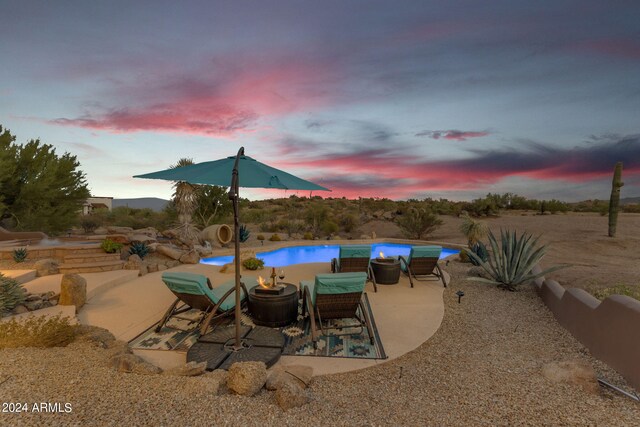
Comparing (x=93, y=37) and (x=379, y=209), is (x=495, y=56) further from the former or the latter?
(x=379, y=209)

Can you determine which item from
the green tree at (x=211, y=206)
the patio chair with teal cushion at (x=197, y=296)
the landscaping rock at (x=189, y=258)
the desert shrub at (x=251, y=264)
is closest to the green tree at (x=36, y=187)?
the green tree at (x=211, y=206)

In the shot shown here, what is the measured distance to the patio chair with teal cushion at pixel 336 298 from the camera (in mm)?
3859

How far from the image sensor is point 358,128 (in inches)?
563

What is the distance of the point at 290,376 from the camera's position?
281cm

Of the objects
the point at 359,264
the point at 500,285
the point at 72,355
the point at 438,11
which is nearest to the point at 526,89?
the point at 438,11

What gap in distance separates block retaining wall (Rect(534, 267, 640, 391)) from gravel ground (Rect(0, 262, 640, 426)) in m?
0.16

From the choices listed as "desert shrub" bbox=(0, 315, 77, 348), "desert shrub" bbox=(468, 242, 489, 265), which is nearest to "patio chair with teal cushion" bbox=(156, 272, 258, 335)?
"desert shrub" bbox=(0, 315, 77, 348)

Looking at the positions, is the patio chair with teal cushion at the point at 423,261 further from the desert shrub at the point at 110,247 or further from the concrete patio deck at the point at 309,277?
the desert shrub at the point at 110,247

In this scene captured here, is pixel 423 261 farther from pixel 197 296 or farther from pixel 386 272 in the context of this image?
pixel 197 296

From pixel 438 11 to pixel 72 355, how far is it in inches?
387

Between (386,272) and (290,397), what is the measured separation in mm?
4444

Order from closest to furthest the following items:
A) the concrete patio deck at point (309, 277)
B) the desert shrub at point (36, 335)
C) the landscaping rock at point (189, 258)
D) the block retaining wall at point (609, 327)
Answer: the block retaining wall at point (609, 327) → the desert shrub at point (36, 335) → the concrete patio deck at point (309, 277) → the landscaping rock at point (189, 258)

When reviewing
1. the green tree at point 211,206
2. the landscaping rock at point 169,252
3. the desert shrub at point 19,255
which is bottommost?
the landscaping rock at point 169,252

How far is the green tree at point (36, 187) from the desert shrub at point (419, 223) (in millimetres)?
15618
